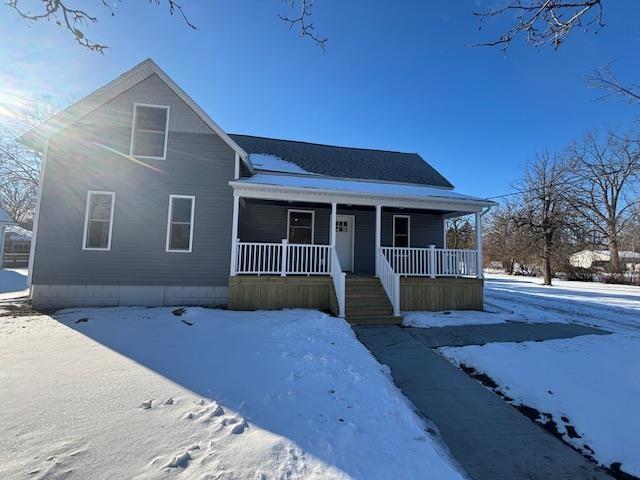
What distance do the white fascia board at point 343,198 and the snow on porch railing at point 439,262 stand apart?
55.4 inches

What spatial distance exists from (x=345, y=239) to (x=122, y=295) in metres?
7.16

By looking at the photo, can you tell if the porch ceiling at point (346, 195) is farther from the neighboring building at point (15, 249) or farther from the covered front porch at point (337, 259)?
the neighboring building at point (15, 249)

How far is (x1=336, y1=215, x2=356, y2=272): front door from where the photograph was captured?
36.6 feet

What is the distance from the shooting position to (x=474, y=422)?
335 cm

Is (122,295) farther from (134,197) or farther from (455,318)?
(455,318)

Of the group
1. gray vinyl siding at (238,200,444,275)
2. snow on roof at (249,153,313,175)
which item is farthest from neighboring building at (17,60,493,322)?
snow on roof at (249,153,313,175)

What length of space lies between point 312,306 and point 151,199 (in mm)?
5488

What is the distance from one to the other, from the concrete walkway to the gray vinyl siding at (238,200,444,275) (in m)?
5.39

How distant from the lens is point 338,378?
4.02 m

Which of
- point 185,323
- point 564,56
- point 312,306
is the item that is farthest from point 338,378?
point 564,56

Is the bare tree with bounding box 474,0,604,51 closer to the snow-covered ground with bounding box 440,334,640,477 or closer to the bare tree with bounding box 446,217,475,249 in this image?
the snow-covered ground with bounding box 440,334,640,477

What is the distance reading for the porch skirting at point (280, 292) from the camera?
8.31 metres

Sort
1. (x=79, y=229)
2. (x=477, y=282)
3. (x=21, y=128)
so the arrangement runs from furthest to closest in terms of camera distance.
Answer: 1. (x=21, y=128)
2. (x=477, y=282)
3. (x=79, y=229)

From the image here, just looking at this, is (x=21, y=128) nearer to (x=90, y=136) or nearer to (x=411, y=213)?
(x=90, y=136)
